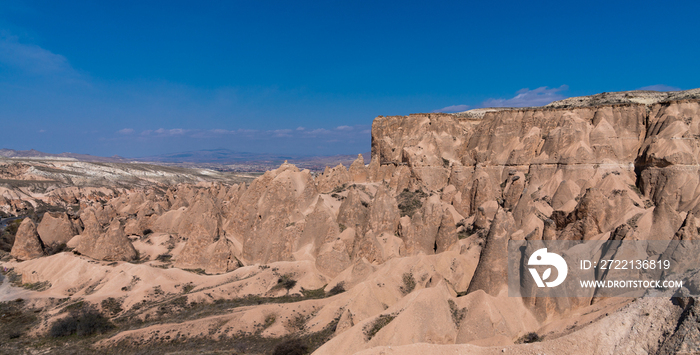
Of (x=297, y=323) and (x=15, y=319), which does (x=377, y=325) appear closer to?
(x=297, y=323)

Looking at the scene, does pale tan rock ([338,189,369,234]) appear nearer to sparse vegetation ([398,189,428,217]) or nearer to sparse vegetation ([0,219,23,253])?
sparse vegetation ([398,189,428,217])

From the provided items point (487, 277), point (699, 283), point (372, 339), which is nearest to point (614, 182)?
point (487, 277)

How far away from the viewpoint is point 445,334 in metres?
12.8

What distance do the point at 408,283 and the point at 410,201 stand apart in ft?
52.7

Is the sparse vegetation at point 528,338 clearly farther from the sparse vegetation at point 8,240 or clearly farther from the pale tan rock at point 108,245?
the sparse vegetation at point 8,240

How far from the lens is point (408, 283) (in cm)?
1853

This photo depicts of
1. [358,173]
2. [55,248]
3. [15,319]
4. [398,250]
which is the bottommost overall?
[15,319]

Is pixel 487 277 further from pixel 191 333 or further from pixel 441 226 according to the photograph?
pixel 191 333

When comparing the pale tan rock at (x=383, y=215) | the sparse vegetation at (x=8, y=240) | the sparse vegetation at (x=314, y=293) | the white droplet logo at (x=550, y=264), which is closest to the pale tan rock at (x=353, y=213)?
the pale tan rock at (x=383, y=215)

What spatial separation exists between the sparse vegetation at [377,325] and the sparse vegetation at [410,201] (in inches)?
692

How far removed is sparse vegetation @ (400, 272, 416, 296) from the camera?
18156 mm

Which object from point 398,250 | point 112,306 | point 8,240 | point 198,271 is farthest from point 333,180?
point 8,240

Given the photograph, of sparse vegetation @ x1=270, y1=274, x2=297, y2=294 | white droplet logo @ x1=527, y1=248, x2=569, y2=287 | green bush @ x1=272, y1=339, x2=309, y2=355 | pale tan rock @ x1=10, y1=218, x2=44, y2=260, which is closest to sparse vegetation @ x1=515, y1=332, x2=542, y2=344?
white droplet logo @ x1=527, y1=248, x2=569, y2=287

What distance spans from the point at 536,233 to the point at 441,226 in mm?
7353
